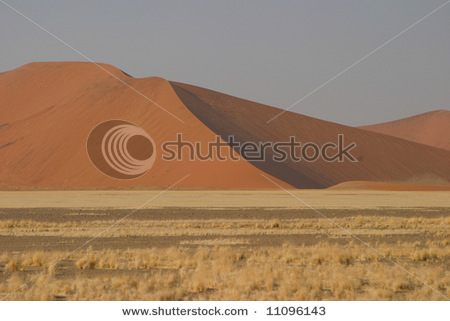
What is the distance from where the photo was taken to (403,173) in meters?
110

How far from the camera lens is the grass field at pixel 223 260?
11578 mm

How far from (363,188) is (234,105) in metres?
36.8

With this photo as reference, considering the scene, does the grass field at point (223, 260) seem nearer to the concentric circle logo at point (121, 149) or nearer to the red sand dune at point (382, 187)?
the red sand dune at point (382, 187)

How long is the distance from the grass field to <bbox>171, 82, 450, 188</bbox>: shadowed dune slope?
5591 centimetres

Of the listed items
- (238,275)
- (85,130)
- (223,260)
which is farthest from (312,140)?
(238,275)

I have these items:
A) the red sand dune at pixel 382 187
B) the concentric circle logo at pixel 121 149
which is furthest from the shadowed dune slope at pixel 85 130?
the red sand dune at pixel 382 187

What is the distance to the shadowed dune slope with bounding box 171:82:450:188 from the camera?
3558 inches

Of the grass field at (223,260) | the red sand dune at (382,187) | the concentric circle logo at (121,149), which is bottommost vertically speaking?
the grass field at (223,260)

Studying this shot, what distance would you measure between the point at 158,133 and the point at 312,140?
31621 mm

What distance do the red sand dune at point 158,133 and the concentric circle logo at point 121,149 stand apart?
119 cm

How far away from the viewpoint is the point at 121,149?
3332 inches

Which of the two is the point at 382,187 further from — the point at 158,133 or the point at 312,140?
the point at 312,140

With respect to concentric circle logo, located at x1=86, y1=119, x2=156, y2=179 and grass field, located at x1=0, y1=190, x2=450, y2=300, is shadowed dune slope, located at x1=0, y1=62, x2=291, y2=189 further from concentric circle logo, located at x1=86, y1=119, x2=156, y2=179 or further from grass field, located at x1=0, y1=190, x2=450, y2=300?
grass field, located at x1=0, y1=190, x2=450, y2=300

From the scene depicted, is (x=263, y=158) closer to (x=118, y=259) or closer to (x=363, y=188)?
(x=363, y=188)
